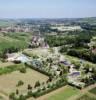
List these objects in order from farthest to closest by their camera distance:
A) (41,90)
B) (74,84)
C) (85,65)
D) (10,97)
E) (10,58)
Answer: (10,58) < (85,65) < (74,84) < (41,90) < (10,97)

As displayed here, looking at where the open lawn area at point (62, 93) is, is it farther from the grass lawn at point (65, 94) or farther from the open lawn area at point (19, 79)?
the open lawn area at point (19, 79)

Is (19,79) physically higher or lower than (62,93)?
higher

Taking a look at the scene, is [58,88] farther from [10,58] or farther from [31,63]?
[10,58]

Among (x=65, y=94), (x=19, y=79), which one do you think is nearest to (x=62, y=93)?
(x=65, y=94)

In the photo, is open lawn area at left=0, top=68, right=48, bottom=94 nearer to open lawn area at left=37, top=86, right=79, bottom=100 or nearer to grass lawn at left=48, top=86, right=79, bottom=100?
open lawn area at left=37, top=86, right=79, bottom=100

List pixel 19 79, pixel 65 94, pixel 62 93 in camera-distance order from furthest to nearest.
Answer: pixel 19 79 < pixel 62 93 < pixel 65 94

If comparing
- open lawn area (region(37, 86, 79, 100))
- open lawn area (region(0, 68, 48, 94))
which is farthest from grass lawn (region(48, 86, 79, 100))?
open lawn area (region(0, 68, 48, 94))

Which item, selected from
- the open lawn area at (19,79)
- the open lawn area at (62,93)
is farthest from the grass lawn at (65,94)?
the open lawn area at (19,79)

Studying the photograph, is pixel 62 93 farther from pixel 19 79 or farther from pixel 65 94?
pixel 19 79

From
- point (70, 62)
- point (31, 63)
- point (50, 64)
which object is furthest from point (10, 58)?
point (70, 62)
